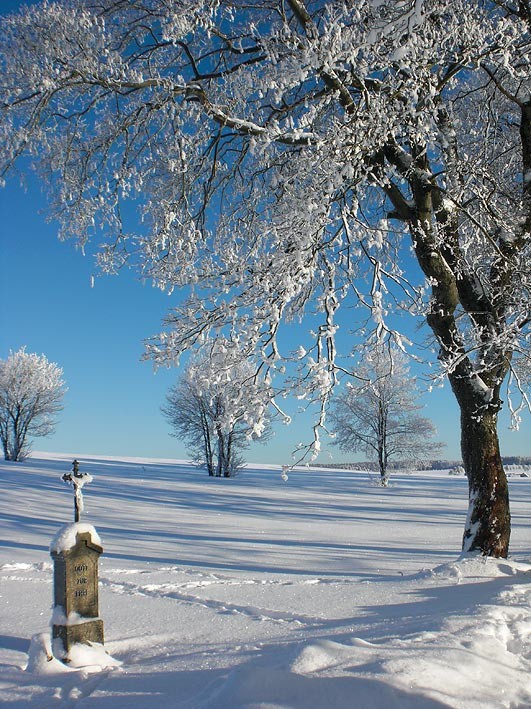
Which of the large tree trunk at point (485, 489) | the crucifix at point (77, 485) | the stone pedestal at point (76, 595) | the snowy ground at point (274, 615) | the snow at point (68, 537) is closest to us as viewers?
the snowy ground at point (274, 615)

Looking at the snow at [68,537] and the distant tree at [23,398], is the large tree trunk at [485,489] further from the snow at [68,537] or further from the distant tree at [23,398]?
the distant tree at [23,398]

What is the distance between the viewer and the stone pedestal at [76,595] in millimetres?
4199

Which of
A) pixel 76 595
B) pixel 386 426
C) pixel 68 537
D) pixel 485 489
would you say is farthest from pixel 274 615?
pixel 386 426

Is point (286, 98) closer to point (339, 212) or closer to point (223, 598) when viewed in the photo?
point (339, 212)

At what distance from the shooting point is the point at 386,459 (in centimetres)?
3072

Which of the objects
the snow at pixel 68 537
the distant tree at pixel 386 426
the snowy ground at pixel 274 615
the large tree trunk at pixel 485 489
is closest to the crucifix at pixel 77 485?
the snow at pixel 68 537

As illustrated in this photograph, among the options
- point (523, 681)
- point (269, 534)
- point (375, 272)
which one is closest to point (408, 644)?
point (523, 681)

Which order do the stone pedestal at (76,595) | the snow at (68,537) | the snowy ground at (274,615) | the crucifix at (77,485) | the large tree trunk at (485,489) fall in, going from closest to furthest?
the snowy ground at (274,615) < the stone pedestal at (76,595) < the snow at (68,537) < the crucifix at (77,485) < the large tree trunk at (485,489)

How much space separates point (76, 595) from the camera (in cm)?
440

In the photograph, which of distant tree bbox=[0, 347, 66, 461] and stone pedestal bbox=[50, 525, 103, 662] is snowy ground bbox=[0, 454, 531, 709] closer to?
stone pedestal bbox=[50, 525, 103, 662]

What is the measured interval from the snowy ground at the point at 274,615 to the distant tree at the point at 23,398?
21756mm

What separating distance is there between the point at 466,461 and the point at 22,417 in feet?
106

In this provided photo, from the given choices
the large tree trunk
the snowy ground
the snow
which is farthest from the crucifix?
the large tree trunk

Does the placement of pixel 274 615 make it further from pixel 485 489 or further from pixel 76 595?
pixel 485 489
